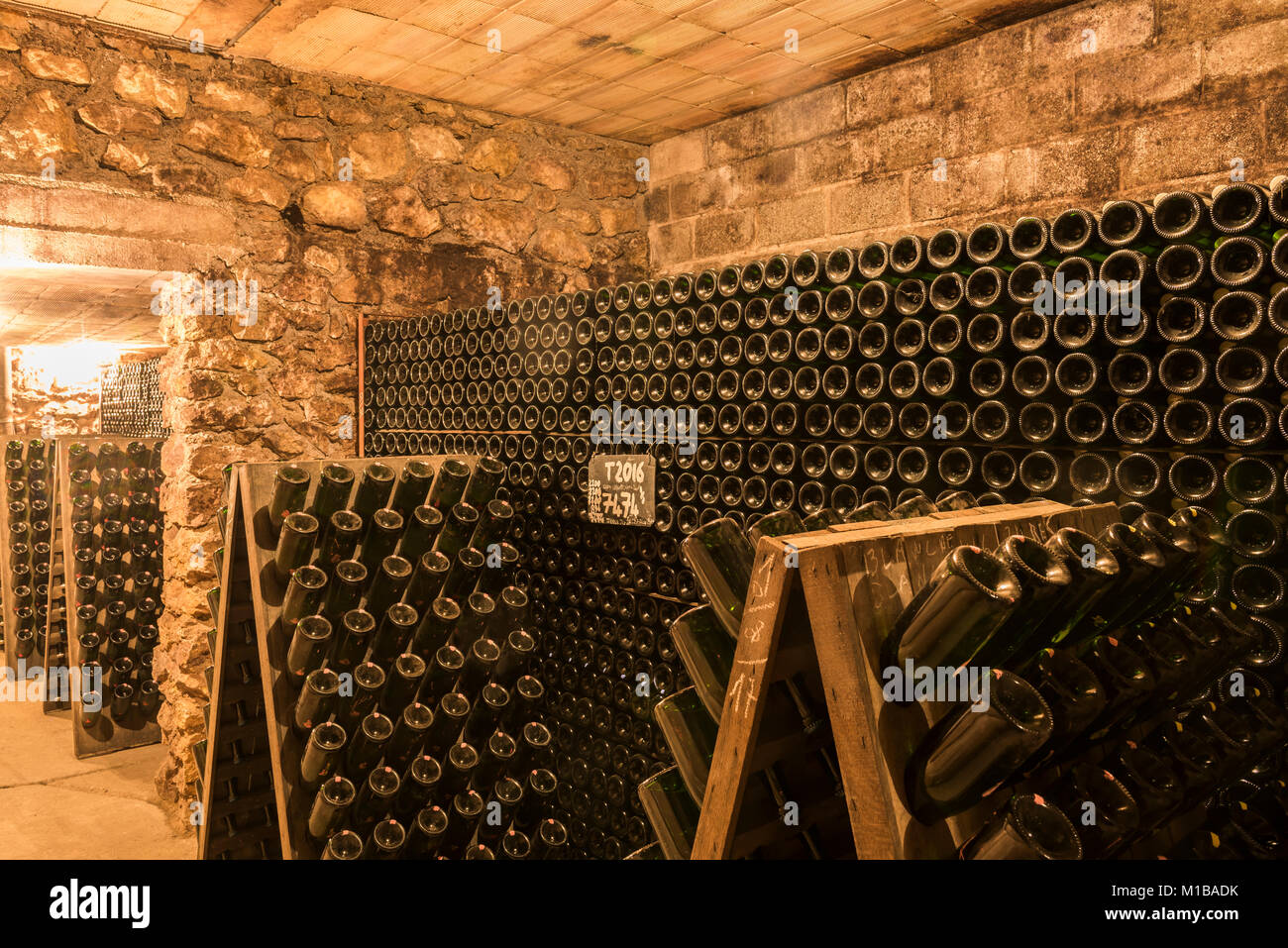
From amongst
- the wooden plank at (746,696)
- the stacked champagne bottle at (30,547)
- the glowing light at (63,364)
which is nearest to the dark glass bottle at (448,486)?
the wooden plank at (746,696)

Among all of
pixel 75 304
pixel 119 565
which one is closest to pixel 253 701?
pixel 119 565

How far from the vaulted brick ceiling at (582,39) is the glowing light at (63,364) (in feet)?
20.1

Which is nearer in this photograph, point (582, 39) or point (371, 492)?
point (371, 492)

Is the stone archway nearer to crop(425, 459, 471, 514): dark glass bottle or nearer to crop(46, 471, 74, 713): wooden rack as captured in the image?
crop(46, 471, 74, 713): wooden rack

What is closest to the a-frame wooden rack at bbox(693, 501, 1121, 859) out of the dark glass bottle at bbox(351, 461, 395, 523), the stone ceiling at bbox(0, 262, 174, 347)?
the dark glass bottle at bbox(351, 461, 395, 523)

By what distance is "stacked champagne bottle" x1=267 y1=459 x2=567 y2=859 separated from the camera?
2.64 metres

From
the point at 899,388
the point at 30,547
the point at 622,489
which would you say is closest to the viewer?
the point at 899,388

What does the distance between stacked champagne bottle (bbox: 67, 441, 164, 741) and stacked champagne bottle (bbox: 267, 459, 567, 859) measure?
3.88 meters

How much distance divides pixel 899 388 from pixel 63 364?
34.0 feet

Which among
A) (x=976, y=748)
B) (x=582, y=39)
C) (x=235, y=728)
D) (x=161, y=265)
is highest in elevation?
(x=582, y=39)

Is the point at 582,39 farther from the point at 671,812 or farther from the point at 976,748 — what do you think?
the point at 976,748

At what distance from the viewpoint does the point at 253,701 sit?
2.98 meters
